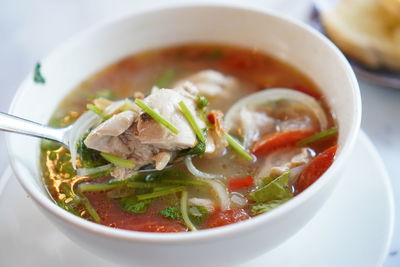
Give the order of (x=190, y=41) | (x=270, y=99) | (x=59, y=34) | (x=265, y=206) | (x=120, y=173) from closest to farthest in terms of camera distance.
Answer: (x=265, y=206), (x=120, y=173), (x=270, y=99), (x=190, y=41), (x=59, y=34)

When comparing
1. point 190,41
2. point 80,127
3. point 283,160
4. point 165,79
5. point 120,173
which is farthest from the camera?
point 190,41

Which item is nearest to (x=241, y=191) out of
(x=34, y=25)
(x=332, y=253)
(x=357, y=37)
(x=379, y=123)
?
(x=332, y=253)

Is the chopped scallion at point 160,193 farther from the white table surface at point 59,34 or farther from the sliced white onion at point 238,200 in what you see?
the white table surface at point 59,34

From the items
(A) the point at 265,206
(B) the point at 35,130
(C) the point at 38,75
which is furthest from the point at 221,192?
(C) the point at 38,75

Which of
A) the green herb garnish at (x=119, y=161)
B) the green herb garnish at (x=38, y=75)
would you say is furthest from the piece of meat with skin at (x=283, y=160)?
the green herb garnish at (x=38, y=75)

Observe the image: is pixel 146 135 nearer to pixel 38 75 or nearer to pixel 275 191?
pixel 275 191

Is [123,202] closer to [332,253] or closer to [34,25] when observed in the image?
[332,253]

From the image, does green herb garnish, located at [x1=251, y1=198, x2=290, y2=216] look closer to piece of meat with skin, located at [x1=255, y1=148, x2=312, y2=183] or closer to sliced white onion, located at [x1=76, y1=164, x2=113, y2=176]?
piece of meat with skin, located at [x1=255, y1=148, x2=312, y2=183]
